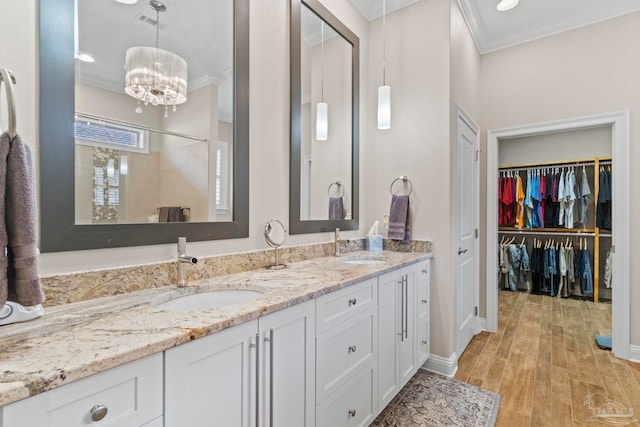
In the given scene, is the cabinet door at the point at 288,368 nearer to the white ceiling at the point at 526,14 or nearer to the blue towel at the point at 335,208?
the blue towel at the point at 335,208

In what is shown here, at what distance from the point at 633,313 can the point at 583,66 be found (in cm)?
221

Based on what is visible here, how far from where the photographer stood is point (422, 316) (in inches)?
88.7

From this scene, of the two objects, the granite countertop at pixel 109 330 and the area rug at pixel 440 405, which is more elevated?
the granite countertop at pixel 109 330

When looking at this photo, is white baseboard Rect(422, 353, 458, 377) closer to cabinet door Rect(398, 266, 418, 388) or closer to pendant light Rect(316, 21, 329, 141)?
cabinet door Rect(398, 266, 418, 388)

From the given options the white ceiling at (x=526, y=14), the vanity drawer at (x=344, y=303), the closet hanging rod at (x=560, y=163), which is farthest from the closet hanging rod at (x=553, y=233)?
the vanity drawer at (x=344, y=303)

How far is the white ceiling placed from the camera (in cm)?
262

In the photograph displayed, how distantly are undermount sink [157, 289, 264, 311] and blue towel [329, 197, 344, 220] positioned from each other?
1.11 meters

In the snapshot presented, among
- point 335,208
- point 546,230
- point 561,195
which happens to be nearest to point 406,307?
point 335,208

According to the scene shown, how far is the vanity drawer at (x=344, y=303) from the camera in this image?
132cm

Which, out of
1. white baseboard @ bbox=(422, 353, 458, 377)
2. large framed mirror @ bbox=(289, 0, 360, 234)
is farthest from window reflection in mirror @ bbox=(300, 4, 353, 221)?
white baseboard @ bbox=(422, 353, 458, 377)

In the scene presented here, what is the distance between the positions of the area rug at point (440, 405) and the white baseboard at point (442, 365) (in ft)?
0.22

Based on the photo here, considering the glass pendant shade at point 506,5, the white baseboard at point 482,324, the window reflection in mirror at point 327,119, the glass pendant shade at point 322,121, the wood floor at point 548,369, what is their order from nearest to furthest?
the wood floor at point 548,369, the window reflection in mirror at point 327,119, the glass pendant shade at point 322,121, the glass pendant shade at point 506,5, the white baseboard at point 482,324

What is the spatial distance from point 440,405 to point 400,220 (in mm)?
1287

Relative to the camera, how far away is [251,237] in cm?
170
